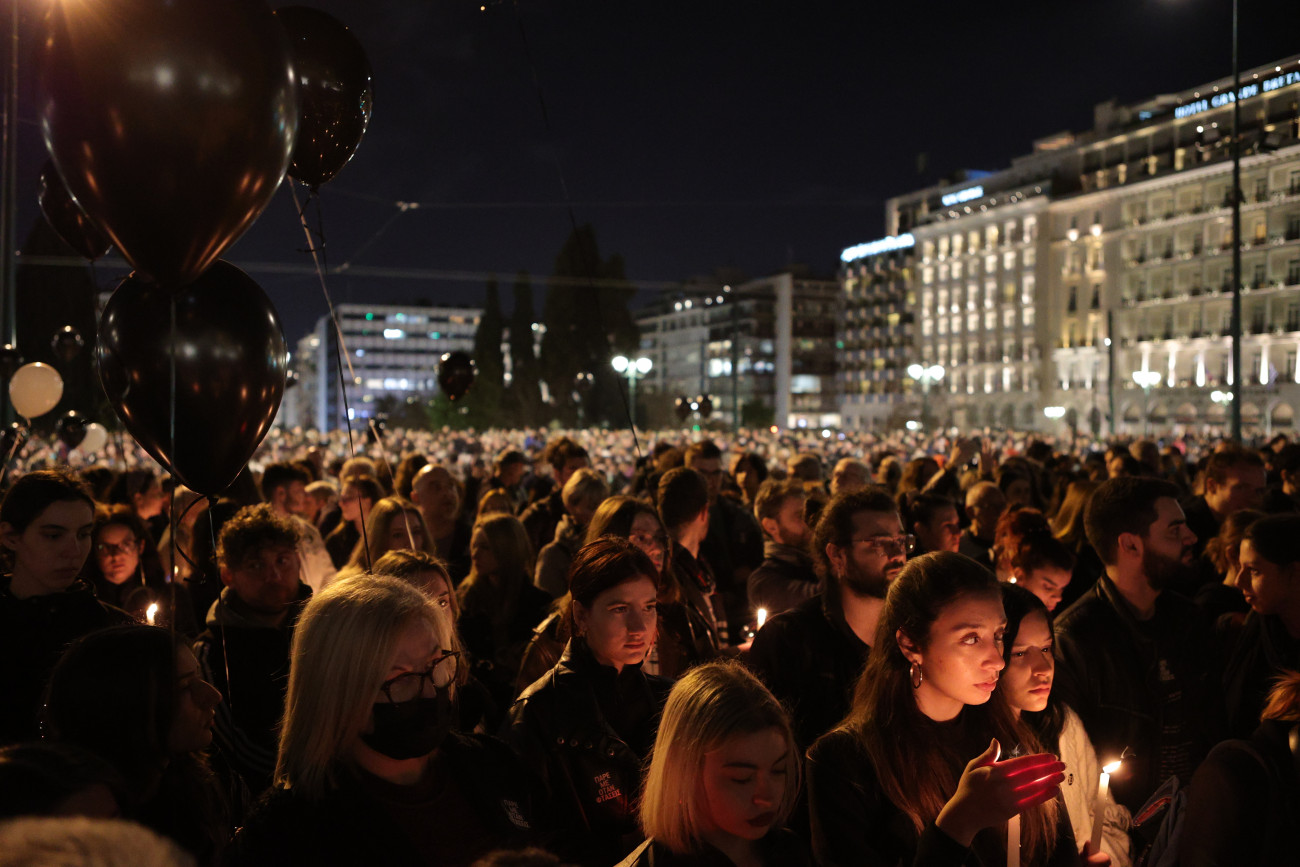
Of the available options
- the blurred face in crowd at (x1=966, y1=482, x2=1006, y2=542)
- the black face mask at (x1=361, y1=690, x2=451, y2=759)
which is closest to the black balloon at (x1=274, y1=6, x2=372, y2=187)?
the black face mask at (x1=361, y1=690, x2=451, y2=759)

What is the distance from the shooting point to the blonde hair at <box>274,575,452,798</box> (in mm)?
2238

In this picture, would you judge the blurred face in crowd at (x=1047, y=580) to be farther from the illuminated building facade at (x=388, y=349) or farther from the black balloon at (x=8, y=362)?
the illuminated building facade at (x=388, y=349)

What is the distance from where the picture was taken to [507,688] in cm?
438

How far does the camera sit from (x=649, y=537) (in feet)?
14.7

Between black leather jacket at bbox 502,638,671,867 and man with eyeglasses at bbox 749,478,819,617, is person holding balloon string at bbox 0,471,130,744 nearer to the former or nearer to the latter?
black leather jacket at bbox 502,638,671,867

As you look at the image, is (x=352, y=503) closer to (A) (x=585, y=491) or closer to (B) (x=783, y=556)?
(A) (x=585, y=491)

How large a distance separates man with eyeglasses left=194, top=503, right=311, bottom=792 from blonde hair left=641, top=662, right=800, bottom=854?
4.89 feet

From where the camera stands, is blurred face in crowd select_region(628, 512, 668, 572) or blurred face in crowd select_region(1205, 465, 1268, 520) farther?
blurred face in crowd select_region(1205, 465, 1268, 520)

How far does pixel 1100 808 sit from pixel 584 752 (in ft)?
4.69

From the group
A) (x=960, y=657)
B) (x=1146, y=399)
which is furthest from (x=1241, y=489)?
(x=1146, y=399)

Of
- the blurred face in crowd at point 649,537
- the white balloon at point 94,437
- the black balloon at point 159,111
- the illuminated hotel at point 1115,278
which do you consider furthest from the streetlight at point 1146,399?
the black balloon at point 159,111

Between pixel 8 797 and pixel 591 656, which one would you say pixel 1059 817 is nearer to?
pixel 591 656

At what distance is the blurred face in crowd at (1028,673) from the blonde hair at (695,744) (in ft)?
3.02

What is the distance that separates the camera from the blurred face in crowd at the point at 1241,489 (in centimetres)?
673
